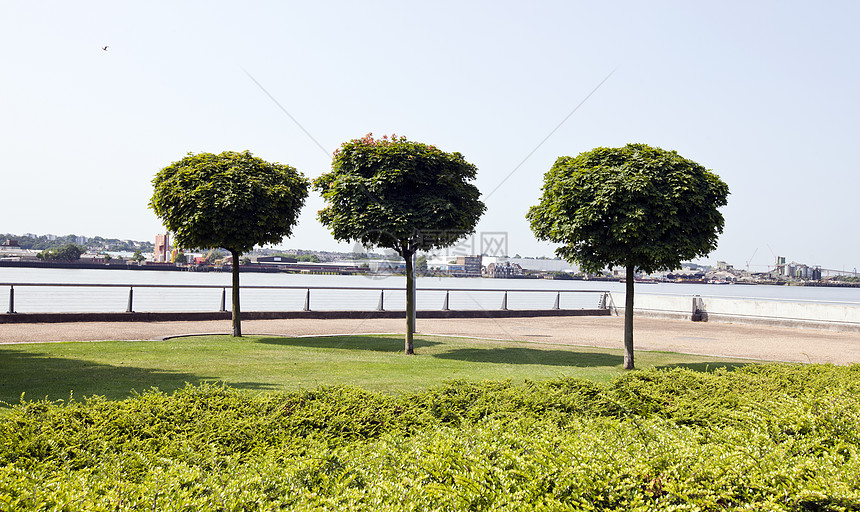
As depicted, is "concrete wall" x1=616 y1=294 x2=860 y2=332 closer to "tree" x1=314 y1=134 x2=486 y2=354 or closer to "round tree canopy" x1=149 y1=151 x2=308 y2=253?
"tree" x1=314 y1=134 x2=486 y2=354

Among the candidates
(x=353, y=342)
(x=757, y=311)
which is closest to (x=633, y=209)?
(x=353, y=342)

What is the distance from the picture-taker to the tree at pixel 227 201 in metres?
14.9

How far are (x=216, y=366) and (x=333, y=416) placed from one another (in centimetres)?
632

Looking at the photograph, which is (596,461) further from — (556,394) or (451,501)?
(556,394)

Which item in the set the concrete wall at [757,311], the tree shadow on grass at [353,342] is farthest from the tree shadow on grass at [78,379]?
the concrete wall at [757,311]

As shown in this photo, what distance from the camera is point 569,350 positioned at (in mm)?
15102

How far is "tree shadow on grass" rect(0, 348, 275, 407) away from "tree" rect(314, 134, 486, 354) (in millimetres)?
4929

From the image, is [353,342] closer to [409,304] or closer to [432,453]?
[409,304]

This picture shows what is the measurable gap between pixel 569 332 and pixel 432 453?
17.1 m

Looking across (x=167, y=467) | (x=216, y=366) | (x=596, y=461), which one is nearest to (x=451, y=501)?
(x=596, y=461)

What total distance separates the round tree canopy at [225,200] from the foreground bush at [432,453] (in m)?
9.66

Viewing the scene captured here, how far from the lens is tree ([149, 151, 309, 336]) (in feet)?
49.0

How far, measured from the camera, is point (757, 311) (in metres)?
25.8

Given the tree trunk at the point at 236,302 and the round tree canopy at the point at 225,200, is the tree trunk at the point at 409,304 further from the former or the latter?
the tree trunk at the point at 236,302
